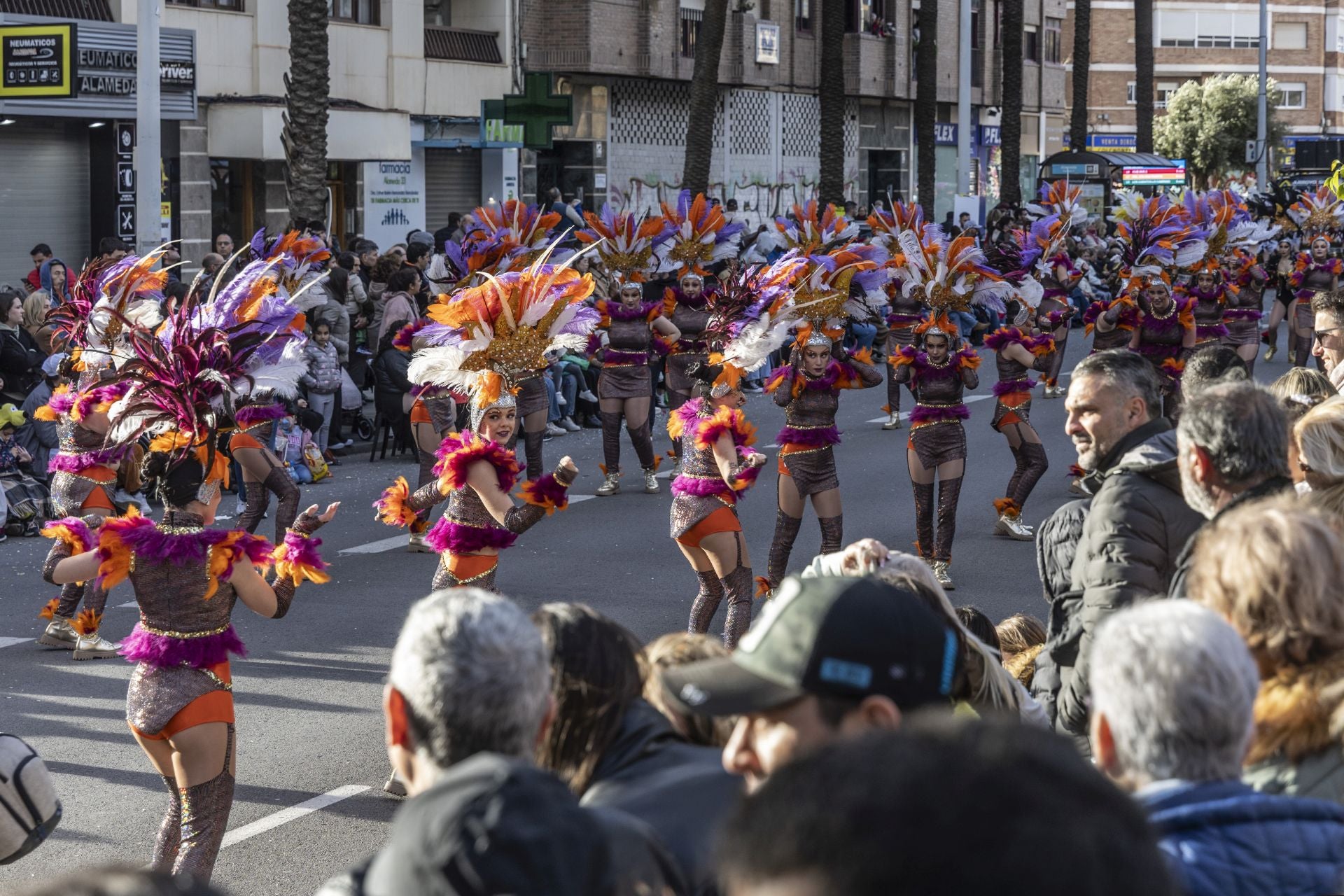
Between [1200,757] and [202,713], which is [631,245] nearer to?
[202,713]

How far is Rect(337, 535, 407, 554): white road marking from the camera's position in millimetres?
12375

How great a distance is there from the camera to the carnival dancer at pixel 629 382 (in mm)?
15133

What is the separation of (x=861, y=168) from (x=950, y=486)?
3754cm

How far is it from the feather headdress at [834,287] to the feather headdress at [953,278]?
0.38m

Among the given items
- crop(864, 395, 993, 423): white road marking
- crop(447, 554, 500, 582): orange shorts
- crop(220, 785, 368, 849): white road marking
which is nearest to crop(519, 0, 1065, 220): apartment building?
crop(864, 395, 993, 423): white road marking

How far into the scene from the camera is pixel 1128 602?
16.7ft

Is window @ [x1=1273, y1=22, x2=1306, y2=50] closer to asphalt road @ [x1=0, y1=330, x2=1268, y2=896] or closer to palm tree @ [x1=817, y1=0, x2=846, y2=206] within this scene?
palm tree @ [x1=817, y1=0, x2=846, y2=206]

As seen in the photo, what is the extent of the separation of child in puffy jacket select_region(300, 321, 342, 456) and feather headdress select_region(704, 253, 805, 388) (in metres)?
5.08

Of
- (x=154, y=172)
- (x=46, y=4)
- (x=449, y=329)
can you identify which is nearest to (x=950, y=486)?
(x=449, y=329)

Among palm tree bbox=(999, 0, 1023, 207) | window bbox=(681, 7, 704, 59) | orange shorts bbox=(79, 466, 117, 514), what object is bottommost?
orange shorts bbox=(79, 466, 117, 514)

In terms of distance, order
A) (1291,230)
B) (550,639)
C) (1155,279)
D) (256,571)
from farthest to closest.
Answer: (1291,230), (1155,279), (256,571), (550,639)

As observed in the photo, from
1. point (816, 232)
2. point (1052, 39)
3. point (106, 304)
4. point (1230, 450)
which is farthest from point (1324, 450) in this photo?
point (1052, 39)

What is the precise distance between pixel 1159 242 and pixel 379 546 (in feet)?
28.8

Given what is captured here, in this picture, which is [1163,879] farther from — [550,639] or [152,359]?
[152,359]
